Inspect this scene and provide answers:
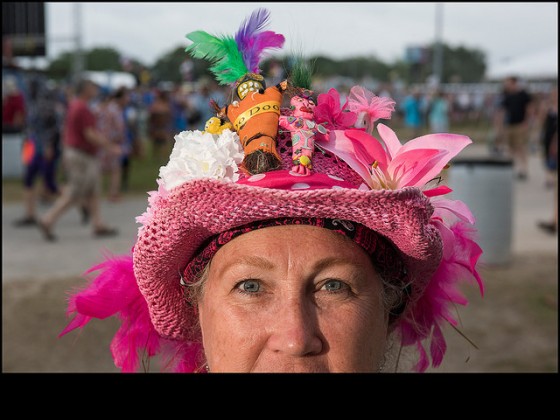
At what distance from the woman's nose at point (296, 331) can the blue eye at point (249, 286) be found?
0.09 metres

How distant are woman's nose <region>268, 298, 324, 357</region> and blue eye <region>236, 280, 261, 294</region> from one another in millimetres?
91

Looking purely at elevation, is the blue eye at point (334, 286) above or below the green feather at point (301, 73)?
below

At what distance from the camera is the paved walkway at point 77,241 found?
7.50 m

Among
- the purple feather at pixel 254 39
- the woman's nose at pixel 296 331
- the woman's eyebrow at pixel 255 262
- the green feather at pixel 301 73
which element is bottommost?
the woman's nose at pixel 296 331

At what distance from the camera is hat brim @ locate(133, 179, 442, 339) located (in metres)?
1.58

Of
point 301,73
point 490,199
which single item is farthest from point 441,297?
point 490,199

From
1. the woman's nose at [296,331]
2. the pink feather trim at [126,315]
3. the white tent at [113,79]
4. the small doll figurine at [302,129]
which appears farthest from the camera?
the white tent at [113,79]

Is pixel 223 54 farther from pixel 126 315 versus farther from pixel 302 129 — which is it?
pixel 126 315

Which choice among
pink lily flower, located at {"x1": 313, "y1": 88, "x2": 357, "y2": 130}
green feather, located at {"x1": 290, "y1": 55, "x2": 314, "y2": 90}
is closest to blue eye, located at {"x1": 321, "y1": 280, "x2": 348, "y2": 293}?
pink lily flower, located at {"x1": 313, "y1": 88, "x2": 357, "y2": 130}

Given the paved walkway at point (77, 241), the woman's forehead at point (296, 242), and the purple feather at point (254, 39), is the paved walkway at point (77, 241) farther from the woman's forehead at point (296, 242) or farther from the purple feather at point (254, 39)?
the woman's forehead at point (296, 242)

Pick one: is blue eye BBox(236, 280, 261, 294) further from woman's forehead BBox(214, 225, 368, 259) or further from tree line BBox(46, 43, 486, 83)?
tree line BBox(46, 43, 486, 83)

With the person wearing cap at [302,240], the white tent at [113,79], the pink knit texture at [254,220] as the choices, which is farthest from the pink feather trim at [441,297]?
the white tent at [113,79]

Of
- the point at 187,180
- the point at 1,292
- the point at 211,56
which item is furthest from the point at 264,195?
the point at 1,292

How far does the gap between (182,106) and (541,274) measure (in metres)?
16.4
